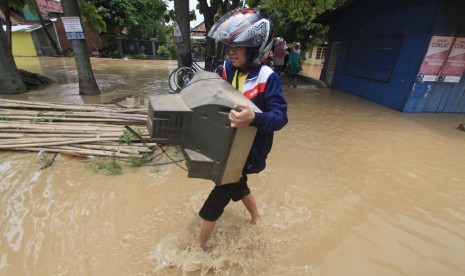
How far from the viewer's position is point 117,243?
222cm

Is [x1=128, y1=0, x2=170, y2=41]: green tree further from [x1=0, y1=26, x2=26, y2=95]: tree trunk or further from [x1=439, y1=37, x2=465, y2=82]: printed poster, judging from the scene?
[x1=439, y1=37, x2=465, y2=82]: printed poster

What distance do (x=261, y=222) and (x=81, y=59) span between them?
6521 millimetres

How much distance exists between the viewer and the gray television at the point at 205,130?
1.41 metres

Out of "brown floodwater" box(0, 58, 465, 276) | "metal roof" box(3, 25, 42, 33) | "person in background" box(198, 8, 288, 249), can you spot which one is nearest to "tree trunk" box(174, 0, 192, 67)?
"brown floodwater" box(0, 58, 465, 276)

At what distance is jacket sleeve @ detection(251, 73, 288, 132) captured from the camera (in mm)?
1487

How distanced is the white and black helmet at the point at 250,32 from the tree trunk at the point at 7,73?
744 cm

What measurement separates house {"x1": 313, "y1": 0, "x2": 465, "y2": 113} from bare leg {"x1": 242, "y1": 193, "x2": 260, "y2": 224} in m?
6.80

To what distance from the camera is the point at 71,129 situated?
3.76 metres

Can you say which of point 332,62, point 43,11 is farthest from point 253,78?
point 43,11

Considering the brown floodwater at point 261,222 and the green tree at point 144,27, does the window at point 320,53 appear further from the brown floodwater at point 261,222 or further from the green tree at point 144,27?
the brown floodwater at point 261,222

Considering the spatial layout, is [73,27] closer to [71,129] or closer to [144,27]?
[71,129]

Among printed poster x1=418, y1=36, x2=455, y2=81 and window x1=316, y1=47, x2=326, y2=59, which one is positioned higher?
printed poster x1=418, y1=36, x2=455, y2=81

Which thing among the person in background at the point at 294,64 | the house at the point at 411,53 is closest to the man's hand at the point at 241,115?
the house at the point at 411,53

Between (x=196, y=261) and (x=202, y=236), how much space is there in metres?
0.19
